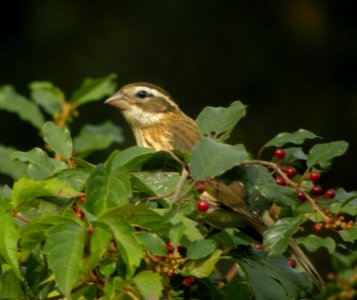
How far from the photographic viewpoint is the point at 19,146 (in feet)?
35.4

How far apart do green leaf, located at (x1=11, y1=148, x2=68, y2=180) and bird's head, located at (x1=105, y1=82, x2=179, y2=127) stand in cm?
256

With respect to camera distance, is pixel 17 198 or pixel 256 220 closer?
pixel 17 198

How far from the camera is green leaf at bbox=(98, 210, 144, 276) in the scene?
357 cm

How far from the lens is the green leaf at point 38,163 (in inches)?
163

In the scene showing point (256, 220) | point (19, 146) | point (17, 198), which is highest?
point (17, 198)

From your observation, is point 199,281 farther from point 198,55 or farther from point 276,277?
point 198,55

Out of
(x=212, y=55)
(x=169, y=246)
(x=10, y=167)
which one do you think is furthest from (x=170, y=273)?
(x=212, y=55)

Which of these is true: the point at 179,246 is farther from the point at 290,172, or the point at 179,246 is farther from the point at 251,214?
the point at 251,214

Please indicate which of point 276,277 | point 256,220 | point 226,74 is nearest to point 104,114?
point 226,74

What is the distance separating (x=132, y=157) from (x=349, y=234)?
75 cm

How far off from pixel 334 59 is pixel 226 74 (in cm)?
116

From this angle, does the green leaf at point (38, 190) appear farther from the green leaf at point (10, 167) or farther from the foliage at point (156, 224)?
the green leaf at point (10, 167)

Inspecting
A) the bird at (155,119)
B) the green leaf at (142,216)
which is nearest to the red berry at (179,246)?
the green leaf at (142,216)

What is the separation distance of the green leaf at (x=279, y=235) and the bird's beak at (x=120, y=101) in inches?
119
